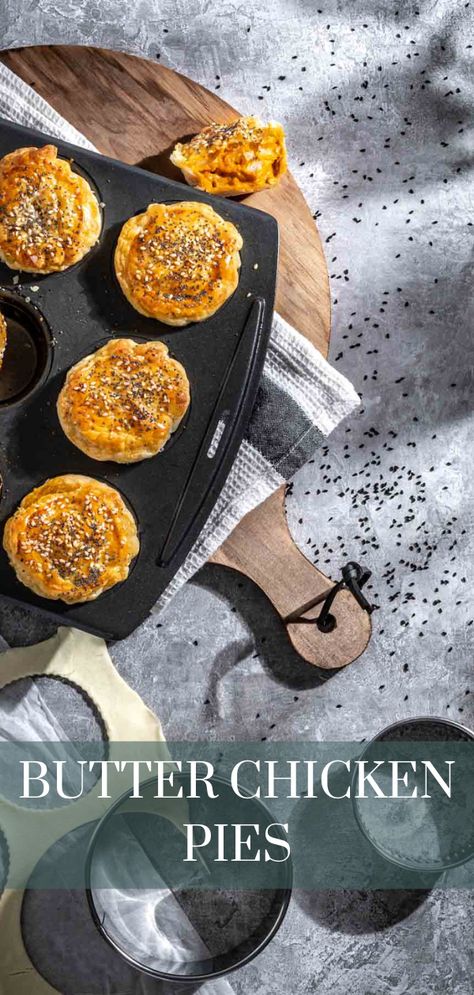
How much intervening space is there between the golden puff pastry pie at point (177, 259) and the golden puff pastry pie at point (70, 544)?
759 mm

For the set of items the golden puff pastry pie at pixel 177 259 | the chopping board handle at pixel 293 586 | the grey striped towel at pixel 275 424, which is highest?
the golden puff pastry pie at pixel 177 259

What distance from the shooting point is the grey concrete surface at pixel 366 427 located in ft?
13.4

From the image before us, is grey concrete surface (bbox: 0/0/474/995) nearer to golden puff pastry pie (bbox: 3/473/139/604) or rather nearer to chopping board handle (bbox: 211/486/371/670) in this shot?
chopping board handle (bbox: 211/486/371/670)

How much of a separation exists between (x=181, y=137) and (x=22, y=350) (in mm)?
1053

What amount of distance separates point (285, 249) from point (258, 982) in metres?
3.07

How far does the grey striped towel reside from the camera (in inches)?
147

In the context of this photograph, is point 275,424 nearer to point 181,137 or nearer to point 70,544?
point 70,544

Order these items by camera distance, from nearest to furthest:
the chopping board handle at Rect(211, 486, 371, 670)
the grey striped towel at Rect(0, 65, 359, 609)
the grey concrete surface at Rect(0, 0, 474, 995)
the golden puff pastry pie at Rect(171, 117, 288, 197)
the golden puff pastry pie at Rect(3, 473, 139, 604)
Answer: the golden puff pastry pie at Rect(3, 473, 139, 604) → the golden puff pastry pie at Rect(171, 117, 288, 197) → the grey striped towel at Rect(0, 65, 359, 609) → the chopping board handle at Rect(211, 486, 371, 670) → the grey concrete surface at Rect(0, 0, 474, 995)

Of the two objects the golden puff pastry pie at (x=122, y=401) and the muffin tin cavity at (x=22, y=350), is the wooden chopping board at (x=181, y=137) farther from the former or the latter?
the muffin tin cavity at (x=22, y=350)

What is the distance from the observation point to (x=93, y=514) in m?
3.48

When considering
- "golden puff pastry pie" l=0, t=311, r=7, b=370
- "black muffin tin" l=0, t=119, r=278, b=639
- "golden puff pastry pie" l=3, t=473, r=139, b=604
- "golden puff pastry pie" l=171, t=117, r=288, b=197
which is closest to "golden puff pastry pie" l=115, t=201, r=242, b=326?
"black muffin tin" l=0, t=119, r=278, b=639

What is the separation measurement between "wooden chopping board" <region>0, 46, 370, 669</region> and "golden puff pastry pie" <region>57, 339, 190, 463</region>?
0.58 metres

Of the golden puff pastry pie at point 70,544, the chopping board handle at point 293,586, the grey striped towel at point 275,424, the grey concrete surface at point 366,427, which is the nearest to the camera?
the golden puff pastry pie at point 70,544

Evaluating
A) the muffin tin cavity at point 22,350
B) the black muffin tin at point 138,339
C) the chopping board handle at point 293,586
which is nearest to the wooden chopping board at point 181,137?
the chopping board handle at point 293,586
